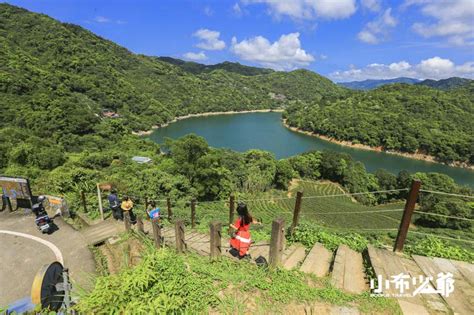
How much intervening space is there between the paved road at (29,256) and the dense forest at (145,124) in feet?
7.51

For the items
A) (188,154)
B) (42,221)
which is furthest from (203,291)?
(188,154)

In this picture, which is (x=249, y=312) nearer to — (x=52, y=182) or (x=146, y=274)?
(x=146, y=274)

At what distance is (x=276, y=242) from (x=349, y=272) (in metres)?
1.11

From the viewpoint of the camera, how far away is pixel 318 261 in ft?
12.6

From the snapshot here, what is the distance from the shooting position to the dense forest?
21625mm

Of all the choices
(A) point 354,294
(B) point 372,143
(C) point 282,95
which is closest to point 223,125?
(B) point 372,143

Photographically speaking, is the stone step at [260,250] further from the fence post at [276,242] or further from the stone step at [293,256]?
the fence post at [276,242]

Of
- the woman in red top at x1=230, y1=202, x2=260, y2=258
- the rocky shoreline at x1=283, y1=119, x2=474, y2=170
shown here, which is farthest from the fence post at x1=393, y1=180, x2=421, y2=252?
the rocky shoreline at x1=283, y1=119, x2=474, y2=170

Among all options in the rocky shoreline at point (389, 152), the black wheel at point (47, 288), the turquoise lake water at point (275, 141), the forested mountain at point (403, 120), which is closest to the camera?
the black wheel at point (47, 288)

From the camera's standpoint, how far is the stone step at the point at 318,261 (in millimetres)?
3557

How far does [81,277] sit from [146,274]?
4.38 m

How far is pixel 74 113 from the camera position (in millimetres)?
49281

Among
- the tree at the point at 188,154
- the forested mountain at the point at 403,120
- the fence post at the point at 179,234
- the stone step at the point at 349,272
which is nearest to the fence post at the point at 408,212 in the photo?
the stone step at the point at 349,272

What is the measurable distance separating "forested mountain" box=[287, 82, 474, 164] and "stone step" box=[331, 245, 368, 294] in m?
64.4
